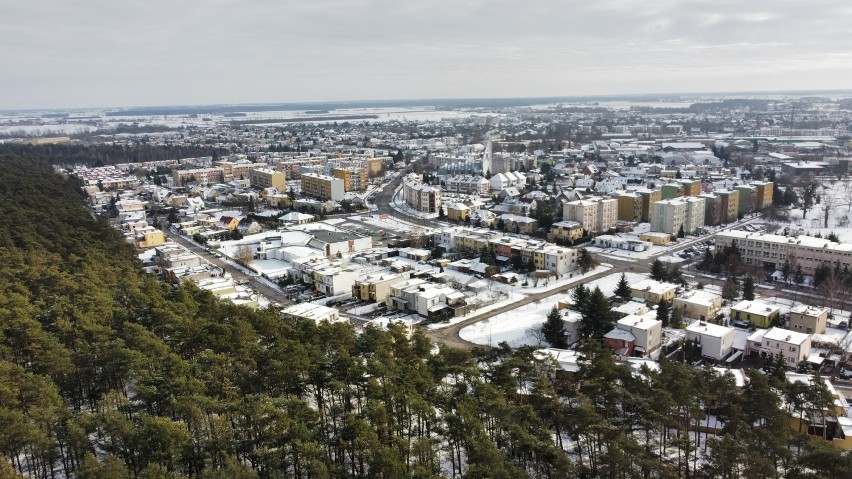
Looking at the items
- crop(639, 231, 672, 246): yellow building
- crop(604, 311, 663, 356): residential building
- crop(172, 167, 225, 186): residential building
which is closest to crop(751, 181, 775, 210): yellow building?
crop(639, 231, 672, 246): yellow building

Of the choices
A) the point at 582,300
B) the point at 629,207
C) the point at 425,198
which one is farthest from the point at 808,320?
the point at 425,198

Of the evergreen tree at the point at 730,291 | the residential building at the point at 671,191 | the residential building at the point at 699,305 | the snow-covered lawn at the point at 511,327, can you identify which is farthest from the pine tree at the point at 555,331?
the residential building at the point at 671,191

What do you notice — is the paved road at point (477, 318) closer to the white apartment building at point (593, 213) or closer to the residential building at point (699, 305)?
the residential building at point (699, 305)

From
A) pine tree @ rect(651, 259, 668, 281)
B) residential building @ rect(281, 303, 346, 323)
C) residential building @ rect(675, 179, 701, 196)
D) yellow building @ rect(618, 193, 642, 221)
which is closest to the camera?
residential building @ rect(281, 303, 346, 323)

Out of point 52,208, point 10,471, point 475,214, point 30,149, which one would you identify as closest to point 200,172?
point 52,208

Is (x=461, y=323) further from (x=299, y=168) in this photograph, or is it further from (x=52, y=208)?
(x=299, y=168)

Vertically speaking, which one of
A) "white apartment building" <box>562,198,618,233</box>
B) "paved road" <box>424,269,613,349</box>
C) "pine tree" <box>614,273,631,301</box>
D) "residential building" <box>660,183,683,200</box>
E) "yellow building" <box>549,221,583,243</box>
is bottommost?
"paved road" <box>424,269,613,349</box>

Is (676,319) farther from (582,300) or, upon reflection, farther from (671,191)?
(671,191)

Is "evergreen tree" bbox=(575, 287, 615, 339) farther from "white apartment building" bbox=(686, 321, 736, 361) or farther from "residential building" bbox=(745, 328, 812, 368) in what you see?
"residential building" bbox=(745, 328, 812, 368)
